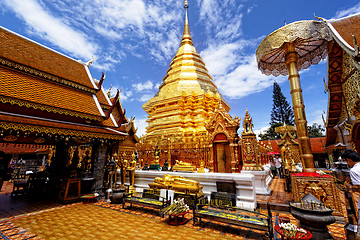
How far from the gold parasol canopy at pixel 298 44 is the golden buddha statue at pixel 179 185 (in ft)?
17.6

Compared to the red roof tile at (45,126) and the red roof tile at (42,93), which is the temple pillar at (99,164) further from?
the red roof tile at (42,93)

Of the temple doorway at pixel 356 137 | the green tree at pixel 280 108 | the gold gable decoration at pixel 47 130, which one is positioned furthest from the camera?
the green tree at pixel 280 108

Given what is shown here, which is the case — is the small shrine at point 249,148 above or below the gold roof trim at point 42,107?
below

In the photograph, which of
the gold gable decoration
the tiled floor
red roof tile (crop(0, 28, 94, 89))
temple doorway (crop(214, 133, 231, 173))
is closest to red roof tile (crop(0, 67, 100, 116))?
red roof tile (crop(0, 28, 94, 89))

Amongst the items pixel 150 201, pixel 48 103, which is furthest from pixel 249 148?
pixel 48 103

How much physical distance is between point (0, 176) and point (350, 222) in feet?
33.4

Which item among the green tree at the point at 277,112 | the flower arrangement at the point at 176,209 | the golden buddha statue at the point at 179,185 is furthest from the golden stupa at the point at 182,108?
the green tree at the point at 277,112

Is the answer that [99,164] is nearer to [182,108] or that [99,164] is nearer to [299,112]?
[182,108]

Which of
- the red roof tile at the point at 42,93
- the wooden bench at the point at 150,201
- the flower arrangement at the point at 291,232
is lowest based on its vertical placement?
the wooden bench at the point at 150,201

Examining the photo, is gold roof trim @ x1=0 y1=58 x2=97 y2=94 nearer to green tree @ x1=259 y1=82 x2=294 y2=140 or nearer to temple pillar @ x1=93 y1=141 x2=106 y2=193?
temple pillar @ x1=93 y1=141 x2=106 y2=193

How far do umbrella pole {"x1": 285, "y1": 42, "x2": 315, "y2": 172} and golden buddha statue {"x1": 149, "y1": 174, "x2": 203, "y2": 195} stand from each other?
3.38m

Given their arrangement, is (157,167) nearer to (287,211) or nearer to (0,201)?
(287,211)

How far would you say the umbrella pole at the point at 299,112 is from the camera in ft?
16.6

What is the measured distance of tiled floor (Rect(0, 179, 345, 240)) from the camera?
3.69 meters
